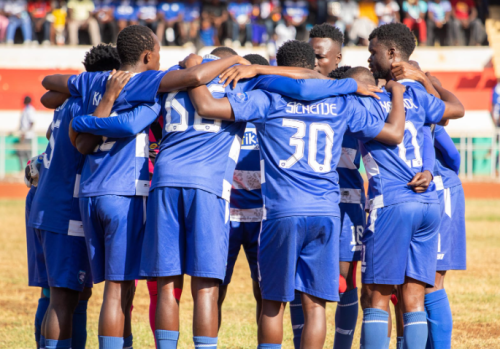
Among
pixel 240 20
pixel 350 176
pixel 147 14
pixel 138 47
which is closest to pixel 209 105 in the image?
pixel 138 47

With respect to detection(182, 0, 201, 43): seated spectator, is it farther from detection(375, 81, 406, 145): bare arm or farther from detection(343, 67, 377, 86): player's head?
detection(375, 81, 406, 145): bare arm

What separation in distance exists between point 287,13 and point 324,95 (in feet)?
70.5

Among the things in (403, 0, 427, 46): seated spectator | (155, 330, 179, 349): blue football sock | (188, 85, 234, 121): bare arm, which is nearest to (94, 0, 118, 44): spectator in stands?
(403, 0, 427, 46): seated spectator

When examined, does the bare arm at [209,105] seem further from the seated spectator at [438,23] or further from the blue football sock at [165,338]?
the seated spectator at [438,23]

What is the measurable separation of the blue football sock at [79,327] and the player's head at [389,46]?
115 inches

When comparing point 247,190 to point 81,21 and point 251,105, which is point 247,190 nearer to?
point 251,105

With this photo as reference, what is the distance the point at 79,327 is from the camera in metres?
4.67

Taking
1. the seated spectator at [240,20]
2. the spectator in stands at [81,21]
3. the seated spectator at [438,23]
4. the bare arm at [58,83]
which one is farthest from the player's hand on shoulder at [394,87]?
the seated spectator at [438,23]

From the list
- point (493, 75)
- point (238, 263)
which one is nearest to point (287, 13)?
point (493, 75)

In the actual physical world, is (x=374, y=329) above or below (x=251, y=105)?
below

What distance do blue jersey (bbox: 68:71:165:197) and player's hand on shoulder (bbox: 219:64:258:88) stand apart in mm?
431

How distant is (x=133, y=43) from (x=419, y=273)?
2.59m

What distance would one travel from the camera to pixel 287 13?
2486 centimetres

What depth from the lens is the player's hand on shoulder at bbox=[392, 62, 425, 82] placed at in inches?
187
